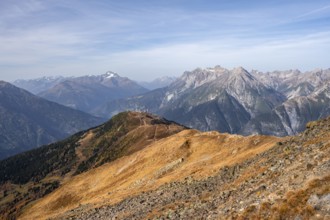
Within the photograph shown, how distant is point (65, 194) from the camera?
419ft

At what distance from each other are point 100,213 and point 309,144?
36.4m

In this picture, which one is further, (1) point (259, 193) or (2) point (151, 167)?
(2) point (151, 167)

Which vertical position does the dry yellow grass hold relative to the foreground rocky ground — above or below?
below

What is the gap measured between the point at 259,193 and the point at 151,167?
7156cm

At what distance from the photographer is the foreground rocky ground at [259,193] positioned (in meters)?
30.0

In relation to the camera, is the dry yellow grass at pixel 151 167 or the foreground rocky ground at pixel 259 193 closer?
the foreground rocky ground at pixel 259 193

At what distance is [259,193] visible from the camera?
1396 inches

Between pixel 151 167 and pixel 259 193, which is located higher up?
pixel 259 193

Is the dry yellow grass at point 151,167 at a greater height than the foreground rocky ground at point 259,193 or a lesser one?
lesser

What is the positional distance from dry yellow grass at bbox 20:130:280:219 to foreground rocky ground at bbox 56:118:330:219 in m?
19.2

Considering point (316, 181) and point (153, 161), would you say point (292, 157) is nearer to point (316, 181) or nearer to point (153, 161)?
point (316, 181)

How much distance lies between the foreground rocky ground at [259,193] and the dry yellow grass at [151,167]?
19.2 m

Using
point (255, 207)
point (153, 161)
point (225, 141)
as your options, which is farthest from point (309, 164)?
point (153, 161)

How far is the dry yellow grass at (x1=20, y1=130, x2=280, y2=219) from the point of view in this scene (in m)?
81.9
